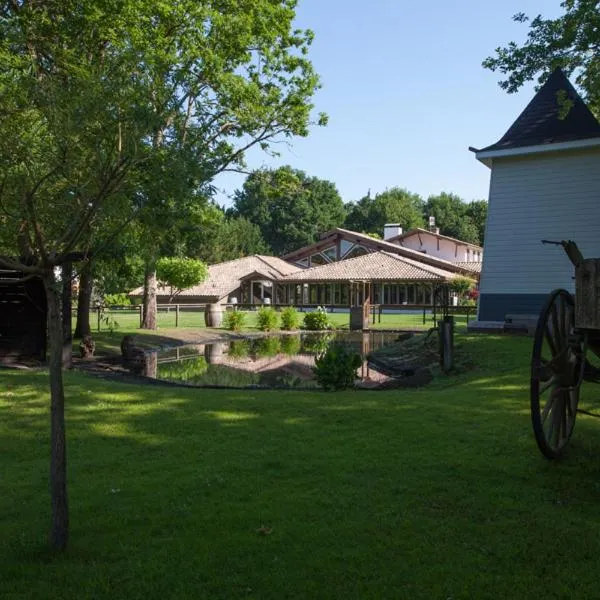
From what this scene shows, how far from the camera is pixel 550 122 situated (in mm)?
19000

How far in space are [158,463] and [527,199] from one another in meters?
15.8

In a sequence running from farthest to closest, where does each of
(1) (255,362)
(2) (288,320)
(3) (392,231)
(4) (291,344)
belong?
(3) (392,231)
(2) (288,320)
(4) (291,344)
(1) (255,362)

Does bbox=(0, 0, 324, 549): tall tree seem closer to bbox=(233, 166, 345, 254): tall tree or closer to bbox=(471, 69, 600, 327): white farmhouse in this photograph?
bbox=(471, 69, 600, 327): white farmhouse

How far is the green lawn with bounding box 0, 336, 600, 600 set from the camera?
3486 mm

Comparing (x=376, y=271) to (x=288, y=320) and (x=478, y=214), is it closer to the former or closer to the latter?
(x=288, y=320)

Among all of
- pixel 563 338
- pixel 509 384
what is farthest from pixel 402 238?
pixel 563 338

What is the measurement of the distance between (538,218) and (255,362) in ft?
29.9

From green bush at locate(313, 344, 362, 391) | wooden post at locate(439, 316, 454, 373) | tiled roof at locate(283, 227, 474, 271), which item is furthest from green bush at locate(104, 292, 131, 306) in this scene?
tiled roof at locate(283, 227, 474, 271)

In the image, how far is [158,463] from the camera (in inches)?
226

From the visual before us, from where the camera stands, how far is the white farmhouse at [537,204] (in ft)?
58.4

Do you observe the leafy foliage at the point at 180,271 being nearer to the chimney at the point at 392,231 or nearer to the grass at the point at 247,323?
the grass at the point at 247,323

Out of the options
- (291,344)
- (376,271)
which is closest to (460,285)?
(376,271)

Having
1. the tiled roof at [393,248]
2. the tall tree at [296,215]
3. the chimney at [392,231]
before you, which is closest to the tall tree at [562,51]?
the tiled roof at [393,248]

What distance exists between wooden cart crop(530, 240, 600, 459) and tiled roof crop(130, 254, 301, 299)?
5333cm
